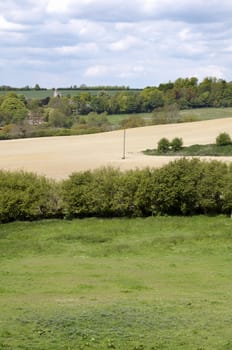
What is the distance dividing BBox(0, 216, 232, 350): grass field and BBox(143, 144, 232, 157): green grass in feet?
89.5

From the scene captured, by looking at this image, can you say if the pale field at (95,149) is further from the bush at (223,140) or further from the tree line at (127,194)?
the tree line at (127,194)

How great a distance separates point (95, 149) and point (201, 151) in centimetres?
1265

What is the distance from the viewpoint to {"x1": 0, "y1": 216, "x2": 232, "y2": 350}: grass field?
38.5 feet

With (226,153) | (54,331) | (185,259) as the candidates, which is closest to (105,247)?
(185,259)

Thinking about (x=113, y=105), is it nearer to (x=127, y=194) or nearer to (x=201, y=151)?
(x=201, y=151)

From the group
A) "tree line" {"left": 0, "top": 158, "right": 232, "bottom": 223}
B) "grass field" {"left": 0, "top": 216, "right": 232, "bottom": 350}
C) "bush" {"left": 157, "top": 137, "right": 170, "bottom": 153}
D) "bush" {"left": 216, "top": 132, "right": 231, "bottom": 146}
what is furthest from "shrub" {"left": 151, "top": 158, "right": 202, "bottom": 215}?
"bush" {"left": 216, "top": 132, "right": 231, "bottom": 146}

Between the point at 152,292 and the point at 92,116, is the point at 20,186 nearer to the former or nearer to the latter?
the point at 152,292

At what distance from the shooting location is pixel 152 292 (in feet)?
59.6

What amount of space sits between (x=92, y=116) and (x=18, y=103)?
50.8 feet

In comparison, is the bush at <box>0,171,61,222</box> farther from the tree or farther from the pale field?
the tree

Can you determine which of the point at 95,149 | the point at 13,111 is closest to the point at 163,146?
the point at 95,149

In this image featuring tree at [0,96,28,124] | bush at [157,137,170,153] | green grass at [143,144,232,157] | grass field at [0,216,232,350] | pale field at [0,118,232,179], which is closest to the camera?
grass field at [0,216,232,350]

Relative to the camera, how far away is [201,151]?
64.1 metres

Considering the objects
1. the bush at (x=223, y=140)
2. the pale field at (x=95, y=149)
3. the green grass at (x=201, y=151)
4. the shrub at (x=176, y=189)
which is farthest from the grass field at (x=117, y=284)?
the bush at (x=223, y=140)
